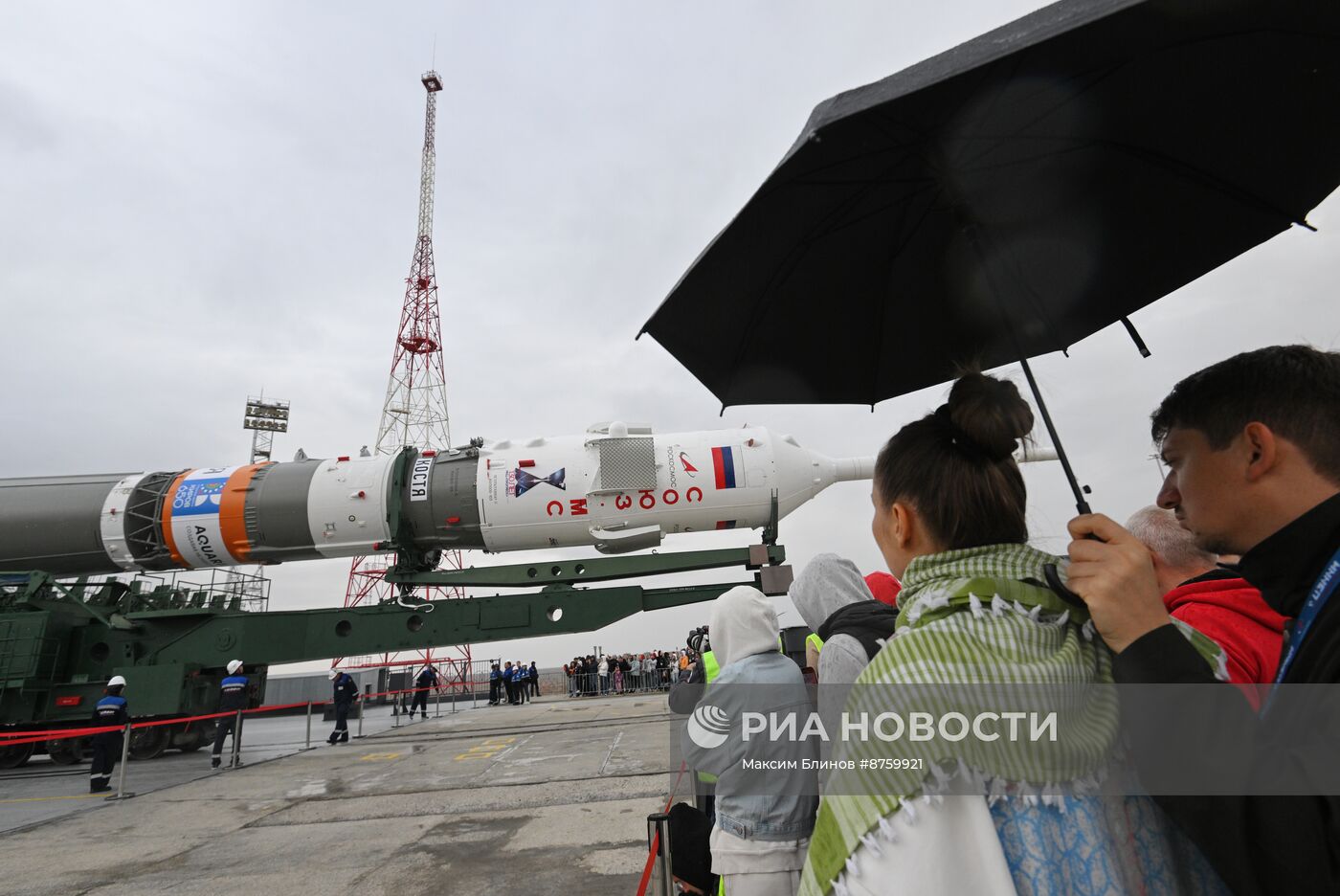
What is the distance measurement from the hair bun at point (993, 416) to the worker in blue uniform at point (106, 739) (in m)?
10.3

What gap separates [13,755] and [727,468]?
38.3ft

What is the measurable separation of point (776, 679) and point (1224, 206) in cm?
208

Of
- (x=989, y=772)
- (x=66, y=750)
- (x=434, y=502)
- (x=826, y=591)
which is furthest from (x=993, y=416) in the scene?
(x=66, y=750)

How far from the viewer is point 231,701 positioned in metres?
9.50

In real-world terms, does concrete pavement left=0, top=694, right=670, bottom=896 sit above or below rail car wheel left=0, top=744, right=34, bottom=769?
below

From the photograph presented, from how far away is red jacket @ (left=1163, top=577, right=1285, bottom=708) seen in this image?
1347mm

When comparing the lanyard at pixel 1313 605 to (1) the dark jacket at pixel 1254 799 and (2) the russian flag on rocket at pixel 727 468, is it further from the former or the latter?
(2) the russian flag on rocket at pixel 727 468

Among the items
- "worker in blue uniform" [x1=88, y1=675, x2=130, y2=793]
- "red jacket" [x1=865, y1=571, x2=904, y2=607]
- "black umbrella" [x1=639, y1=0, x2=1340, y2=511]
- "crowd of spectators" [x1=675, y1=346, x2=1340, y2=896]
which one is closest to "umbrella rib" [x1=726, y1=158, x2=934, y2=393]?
"black umbrella" [x1=639, y1=0, x2=1340, y2=511]

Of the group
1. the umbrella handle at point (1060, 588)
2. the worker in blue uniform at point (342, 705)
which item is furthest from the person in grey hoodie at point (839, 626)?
the worker in blue uniform at point (342, 705)

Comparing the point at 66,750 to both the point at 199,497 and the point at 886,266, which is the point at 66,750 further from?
the point at 886,266

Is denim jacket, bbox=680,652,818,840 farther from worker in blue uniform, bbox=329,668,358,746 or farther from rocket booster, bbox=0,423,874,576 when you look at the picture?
worker in blue uniform, bbox=329,668,358,746

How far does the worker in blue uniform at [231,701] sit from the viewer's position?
9297 millimetres

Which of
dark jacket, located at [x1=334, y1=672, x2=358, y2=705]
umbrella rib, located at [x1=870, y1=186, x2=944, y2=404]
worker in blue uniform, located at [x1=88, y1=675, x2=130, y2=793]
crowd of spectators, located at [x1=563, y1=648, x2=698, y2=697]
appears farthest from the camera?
crowd of spectators, located at [x1=563, y1=648, x2=698, y2=697]

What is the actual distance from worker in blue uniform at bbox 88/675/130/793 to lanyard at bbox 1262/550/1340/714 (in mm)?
10617
